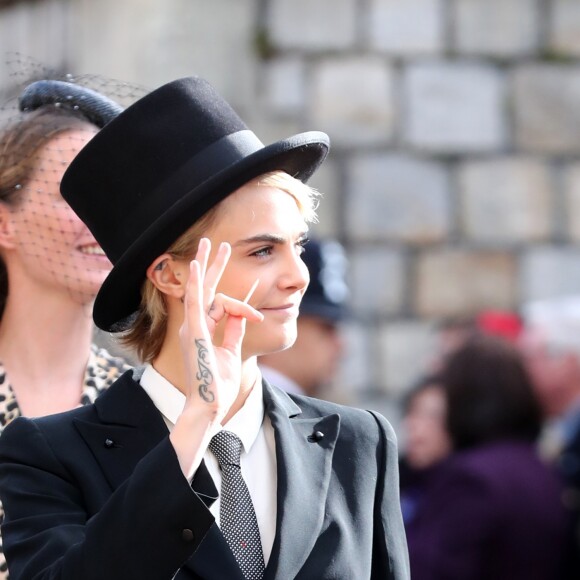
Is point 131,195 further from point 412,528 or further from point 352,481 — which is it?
point 412,528

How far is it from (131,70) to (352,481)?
3.63 meters

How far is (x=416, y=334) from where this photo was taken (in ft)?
20.6

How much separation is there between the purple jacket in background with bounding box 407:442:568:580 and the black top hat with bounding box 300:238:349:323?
93 cm

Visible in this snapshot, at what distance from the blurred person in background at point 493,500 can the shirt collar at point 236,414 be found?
1.75 metres

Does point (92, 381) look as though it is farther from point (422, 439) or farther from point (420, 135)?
point (420, 135)

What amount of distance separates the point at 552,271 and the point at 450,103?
33.7 inches

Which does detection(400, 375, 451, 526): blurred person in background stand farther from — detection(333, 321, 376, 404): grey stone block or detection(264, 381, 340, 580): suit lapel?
detection(264, 381, 340, 580): suit lapel

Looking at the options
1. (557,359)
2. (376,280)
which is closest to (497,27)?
(376,280)

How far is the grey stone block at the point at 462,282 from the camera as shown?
6.27m

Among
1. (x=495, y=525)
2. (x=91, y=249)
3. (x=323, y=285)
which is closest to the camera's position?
(x=91, y=249)

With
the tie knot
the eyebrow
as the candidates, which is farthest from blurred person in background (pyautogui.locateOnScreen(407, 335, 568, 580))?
the eyebrow

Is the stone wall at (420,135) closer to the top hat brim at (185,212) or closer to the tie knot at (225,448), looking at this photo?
the top hat brim at (185,212)

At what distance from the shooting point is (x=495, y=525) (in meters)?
4.17

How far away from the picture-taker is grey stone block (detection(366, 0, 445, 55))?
6.14 metres
